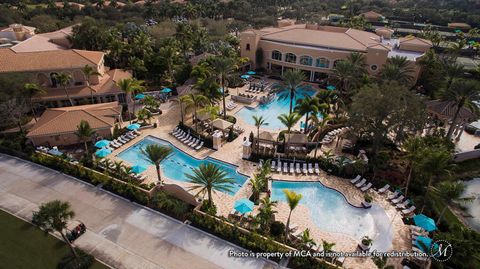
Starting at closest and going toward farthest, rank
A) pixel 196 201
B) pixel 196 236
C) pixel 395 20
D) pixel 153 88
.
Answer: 1. pixel 196 236
2. pixel 196 201
3. pixel 153 88
4. pixel 395 20

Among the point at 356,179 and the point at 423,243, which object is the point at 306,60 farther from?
the point at 423,243

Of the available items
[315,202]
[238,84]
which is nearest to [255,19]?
[238,84]

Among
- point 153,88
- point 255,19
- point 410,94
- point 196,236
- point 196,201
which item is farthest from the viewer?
point 255,19

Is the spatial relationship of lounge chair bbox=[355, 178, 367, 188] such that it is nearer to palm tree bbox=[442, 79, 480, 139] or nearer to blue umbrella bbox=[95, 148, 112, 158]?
palm tree bbox=[442, 79, 480, 139]

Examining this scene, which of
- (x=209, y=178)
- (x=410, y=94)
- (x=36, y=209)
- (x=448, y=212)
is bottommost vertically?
(x=448, y=212)

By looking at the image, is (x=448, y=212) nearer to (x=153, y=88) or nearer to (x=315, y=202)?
(x=315, y=202)

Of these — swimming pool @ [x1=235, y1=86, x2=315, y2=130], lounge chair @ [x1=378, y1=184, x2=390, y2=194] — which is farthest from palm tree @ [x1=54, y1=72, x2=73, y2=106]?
lounge chair @ [x1=378, y1=184, x2=390, y2=194]

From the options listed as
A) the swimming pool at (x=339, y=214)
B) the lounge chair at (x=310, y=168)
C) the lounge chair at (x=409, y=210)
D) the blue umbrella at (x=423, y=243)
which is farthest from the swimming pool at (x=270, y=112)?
the blue umbrella at (x=423, y=243)

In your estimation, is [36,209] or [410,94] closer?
[36,209]

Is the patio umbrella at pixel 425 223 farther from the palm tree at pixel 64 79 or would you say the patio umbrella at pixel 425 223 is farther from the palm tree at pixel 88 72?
the palm tree at pixel 64 79
